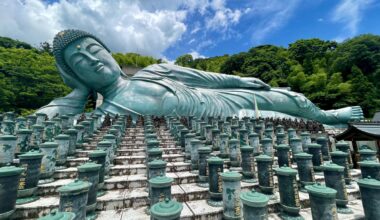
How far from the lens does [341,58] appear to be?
2542 cm

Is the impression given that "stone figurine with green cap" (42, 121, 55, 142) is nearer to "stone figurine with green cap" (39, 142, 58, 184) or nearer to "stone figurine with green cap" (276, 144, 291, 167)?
"stone figurine with green cap" (39, 142, 58, 184)

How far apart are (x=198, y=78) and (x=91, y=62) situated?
4.55 metres

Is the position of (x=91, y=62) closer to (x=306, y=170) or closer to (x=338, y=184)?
(x=306, y=170)

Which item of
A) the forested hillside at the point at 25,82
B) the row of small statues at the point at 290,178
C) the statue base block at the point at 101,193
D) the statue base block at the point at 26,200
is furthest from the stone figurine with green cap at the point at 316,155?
the forested hillside at the point at 25,82

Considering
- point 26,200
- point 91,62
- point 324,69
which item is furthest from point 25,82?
point 324,69

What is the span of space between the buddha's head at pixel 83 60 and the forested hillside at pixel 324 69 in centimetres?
2235

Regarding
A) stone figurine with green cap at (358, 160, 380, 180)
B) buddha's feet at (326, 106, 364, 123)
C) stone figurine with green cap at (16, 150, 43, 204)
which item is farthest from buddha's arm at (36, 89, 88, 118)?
buddha's feet at (326, 106, 364, 123)

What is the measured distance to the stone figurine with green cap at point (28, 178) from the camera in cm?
206

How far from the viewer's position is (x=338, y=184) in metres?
2.30

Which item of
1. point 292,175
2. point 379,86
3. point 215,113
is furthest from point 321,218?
point 379,86

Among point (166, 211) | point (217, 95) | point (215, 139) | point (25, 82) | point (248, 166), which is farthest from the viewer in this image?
point (25, 82)

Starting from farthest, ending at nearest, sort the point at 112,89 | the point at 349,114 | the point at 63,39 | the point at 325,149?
the point at 349,114 → the point at 112,89 → the point at 63,39 → the point at 325,149

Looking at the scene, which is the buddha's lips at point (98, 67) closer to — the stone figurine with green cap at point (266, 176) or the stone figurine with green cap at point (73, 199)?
the stone figurine with green cap at point (73, 199)

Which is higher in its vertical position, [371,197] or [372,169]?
[372,169]
